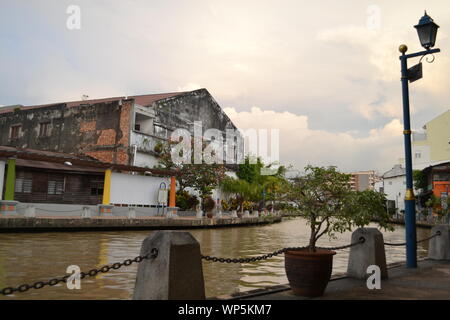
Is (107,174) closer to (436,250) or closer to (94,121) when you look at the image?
(94,121)

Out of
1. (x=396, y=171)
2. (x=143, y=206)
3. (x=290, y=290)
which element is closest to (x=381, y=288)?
(x=290, y=290)

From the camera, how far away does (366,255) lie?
6.03m

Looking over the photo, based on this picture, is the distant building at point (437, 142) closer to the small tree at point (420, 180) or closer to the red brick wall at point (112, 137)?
the small tree at point (420, 180)

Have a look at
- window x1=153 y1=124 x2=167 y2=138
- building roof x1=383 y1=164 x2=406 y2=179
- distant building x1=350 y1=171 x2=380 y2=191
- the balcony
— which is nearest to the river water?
distant building x1=350 y1=171 x2=380 y2=191

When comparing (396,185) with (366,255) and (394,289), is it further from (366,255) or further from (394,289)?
(394,289)

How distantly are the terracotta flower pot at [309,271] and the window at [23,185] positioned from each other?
68.7ft

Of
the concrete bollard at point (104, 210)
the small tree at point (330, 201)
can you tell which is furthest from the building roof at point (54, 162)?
the small tree at point (330, 201)

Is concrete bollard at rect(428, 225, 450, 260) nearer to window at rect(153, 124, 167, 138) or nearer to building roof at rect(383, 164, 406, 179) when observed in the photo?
window at rect(153, 124, 167, 138)

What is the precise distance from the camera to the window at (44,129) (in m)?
31.1

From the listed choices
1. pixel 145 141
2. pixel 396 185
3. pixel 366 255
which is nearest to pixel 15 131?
pixel 145 141

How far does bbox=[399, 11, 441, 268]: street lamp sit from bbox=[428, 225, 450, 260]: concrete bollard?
71.7 inches

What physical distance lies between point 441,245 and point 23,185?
21.3 m

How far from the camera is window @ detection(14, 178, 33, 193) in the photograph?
841 inches

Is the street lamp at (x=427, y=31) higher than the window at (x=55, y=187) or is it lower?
higher
